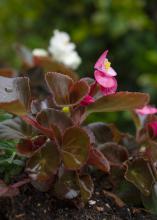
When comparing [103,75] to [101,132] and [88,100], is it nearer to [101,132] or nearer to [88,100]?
[88,100]

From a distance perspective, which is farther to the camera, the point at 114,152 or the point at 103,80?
the point at 114,152

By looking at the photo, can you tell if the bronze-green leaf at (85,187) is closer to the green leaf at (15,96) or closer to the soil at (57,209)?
the soil at (57,209)

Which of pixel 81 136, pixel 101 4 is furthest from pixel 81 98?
pixel 101 4

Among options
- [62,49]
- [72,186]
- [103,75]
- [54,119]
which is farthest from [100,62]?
[62,49]

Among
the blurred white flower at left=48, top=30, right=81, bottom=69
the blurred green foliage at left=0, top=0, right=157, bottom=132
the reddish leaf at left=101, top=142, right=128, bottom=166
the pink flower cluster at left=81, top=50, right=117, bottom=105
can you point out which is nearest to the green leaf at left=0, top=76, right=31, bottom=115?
the pink flower cluster at left=81, top=50, right=117, bottom=105

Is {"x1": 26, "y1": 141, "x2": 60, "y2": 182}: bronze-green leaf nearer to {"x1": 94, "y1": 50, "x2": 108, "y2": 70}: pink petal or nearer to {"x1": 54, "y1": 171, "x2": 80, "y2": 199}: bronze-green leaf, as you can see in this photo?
{"x1": 54, "y1": 171, "x2": 80, "y2": 199}: bronze-green leaf

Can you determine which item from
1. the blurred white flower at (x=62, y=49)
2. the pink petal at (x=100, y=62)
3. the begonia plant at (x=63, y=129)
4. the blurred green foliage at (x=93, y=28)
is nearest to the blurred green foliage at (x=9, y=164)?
the begonia plant at (x=63, y=129)

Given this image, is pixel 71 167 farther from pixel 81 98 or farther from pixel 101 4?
pixel 101 4
